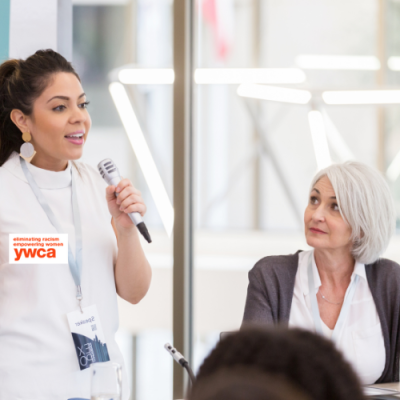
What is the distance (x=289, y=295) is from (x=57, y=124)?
109 cm

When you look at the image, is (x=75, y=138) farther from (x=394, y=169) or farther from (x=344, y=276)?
(x=394, y=169)

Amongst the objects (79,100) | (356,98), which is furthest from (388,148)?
(79,100)

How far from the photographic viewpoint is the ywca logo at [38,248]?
1.62 meters

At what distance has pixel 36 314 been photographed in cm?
160

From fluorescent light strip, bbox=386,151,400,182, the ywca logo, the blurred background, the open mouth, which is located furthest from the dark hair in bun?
fluorescent light strip, bbox=386,151,400,182

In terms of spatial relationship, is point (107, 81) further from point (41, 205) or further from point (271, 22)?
point (41, 205)

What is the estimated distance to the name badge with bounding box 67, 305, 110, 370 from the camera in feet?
5.38

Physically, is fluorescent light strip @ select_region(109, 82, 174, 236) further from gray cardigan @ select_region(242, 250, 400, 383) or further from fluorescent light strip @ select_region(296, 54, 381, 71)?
fluorescent light strip @ select_region(296, 54, 381, 71)

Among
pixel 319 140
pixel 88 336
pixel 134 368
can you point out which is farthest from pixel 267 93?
pixel 134 368

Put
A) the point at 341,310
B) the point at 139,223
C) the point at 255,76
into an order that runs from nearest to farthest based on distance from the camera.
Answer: the point at 139,223
the point at 341,310
the point at 255,76

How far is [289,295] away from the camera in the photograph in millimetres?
2094

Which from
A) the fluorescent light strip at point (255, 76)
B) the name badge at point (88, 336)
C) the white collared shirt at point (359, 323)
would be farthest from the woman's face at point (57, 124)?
the fluorescent light strip at point (255, 76)

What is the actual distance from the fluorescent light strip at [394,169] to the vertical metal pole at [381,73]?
8 centimetres

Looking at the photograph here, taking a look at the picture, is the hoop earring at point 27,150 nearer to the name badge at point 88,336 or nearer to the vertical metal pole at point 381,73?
the name badge at point 88,336
